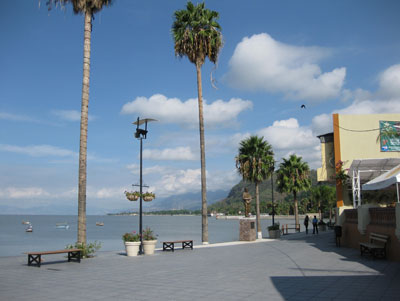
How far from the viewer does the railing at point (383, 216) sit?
52.1 feet

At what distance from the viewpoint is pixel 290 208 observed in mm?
173625

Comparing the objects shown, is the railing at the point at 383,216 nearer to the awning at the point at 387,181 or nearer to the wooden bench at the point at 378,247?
the wooden bench at the point at 378,247

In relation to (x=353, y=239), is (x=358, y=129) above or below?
above

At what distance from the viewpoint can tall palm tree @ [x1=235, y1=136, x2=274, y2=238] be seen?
39156 mm

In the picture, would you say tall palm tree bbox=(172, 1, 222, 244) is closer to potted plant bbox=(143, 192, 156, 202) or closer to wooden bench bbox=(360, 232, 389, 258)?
potted plant bbox=(143, 192, 156, 202)

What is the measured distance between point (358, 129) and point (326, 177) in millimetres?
A: 4728

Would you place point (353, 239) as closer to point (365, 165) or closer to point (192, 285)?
point (365, 165)

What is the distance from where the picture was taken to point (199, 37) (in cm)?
Answer: 2752

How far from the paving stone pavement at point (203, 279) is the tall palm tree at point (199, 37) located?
1313 centimetres

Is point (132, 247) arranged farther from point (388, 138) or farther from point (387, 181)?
point (388, 138)

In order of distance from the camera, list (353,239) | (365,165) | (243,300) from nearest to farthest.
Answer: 1. (243,300)
2. (353,239)
3. (365,165)

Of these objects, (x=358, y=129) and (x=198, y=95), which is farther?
(x=358, y=129)

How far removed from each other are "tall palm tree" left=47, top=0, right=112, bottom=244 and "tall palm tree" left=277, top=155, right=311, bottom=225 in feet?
111

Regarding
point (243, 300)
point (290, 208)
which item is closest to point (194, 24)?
point (243, 300)
